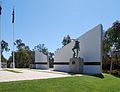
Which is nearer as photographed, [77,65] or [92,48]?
[77,65]

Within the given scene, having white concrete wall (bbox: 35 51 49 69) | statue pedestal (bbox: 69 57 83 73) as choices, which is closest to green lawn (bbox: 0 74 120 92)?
statue pedestal (bbox: 69 57 83 73)

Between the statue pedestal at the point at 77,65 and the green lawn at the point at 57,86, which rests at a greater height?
the statue pedestal at the point at 77,65

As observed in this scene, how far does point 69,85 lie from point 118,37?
17.2 meters

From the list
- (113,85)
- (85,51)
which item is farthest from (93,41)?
(113,85)

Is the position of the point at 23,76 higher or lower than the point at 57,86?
higher

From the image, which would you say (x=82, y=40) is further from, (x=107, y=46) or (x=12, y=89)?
(x=12, y=89)

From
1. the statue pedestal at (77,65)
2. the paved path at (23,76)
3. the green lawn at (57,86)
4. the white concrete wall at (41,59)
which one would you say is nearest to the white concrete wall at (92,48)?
the statue pedestal at (77,65)

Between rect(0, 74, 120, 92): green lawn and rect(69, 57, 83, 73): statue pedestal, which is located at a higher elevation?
rect(69, 57, 83, 73): statue pedestal

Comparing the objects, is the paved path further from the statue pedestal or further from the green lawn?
the statue pedestal

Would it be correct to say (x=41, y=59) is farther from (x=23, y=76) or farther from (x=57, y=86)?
(x=57, y=86)

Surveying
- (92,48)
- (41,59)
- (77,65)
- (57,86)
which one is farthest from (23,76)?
(41,59)

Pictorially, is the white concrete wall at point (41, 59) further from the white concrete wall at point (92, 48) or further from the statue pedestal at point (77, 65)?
the statue pedestal at point (77, 65)

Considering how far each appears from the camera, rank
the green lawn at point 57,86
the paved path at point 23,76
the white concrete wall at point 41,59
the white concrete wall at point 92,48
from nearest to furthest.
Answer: the green lawn at point 57,86
the paved path at point 23,76
the white concrete wall at point 92,48
the white concrete wall at point 41,59

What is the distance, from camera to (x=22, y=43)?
4769 cm
